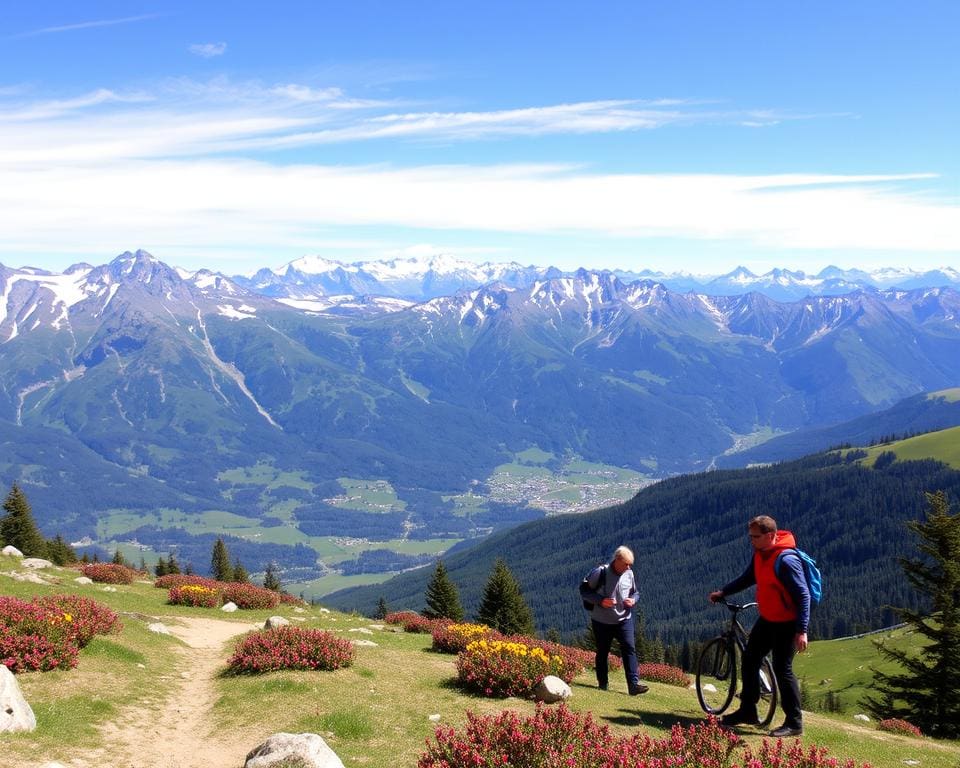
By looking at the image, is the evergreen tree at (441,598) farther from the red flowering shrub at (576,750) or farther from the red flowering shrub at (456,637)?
the red flowering shrub at (576,750)

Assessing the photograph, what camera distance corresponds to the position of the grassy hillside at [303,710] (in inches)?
584

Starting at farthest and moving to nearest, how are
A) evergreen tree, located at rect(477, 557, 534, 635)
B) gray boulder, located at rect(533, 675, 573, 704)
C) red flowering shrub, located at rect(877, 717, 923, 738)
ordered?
evergreen tree, located at rect(477, 557, 534, 635)
red flowering shrub, located at rect(877, 717, 923, 738)
gray boulder, located at rect(533, 675, 573, 704)

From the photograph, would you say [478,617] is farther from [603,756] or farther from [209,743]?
[603,756]

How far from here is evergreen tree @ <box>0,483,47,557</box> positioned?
66.2m

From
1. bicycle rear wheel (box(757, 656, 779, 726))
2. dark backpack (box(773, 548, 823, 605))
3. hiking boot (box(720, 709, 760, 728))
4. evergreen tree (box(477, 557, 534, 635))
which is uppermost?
dark backpack (box(773, 548, 823, 605))

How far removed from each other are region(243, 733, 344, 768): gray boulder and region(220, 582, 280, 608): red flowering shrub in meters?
→ 26.1

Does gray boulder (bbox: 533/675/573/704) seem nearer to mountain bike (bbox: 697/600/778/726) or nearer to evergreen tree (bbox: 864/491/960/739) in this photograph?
mountain bike (bbox: 697/600/778/726)

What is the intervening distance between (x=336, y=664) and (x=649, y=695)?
370 inches

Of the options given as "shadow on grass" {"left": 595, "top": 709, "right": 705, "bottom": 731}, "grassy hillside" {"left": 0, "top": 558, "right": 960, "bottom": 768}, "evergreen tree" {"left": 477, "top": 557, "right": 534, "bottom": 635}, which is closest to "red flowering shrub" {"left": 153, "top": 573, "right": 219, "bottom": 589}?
"grassy hillside" {"left": 0, "top": 558, "right": 960, "bottom": 768}

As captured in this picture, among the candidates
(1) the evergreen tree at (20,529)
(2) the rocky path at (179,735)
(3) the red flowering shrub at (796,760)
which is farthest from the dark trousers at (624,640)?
(1) the evergreen tree at (20,529)

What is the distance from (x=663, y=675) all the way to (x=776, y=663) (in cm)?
1478

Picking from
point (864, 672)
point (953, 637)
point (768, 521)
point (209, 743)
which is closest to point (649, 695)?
point (768, 521)

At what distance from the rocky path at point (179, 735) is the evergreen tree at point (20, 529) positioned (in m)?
56.0

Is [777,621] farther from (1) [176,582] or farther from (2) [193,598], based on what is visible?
(1) [176,582]
